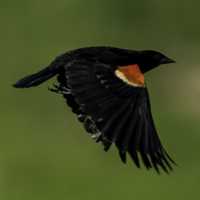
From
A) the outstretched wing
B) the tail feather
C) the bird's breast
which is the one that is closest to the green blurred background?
the tail feather

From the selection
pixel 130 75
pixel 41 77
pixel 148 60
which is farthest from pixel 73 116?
pixel 130 75

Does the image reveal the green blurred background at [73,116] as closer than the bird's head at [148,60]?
No

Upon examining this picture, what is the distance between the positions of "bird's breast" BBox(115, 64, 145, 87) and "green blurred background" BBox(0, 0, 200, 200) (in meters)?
3.67

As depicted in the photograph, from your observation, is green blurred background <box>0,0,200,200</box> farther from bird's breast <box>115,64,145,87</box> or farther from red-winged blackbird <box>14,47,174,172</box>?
bird's breast <box>115,64,145,87</box>

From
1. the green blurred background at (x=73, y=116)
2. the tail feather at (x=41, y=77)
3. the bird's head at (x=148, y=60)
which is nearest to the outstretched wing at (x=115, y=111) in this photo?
the tail feather at (x=41, y=77)

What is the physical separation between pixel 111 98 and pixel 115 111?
6.2 inches

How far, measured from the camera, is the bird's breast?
34.4 feet

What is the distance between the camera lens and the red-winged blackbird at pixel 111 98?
9898mm

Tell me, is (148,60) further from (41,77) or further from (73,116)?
(73,116)

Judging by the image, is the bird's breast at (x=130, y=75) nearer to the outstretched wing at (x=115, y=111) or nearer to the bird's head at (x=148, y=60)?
the outstretched wing at (x=115, y=111)

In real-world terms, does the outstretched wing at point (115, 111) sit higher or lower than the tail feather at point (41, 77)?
lower

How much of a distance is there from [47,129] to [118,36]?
304 cm

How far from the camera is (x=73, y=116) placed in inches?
648

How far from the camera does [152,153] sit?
9.95m
